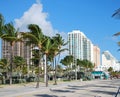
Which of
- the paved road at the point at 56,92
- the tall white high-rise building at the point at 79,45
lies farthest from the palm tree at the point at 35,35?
the tall white high-rise building at the point at 79,45

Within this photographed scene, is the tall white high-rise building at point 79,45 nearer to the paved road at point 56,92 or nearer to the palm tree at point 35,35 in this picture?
the palm tree at point 35,35

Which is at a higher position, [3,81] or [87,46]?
[87,46]

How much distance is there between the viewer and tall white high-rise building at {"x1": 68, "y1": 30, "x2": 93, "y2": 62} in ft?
490

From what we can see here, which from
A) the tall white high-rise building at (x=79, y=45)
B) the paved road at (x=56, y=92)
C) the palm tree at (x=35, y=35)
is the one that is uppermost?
the tall white high-rise building at (x=79, y=45)

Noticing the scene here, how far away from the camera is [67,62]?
14562cm

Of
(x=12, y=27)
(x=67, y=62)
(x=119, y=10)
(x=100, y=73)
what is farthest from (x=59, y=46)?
(x=100, y=73)

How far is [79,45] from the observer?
160 meters

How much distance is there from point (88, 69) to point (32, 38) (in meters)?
130

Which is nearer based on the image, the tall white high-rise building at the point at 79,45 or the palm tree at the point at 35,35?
the palm tree at the point at 35,35

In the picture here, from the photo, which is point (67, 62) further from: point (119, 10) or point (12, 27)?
point (119, 10)

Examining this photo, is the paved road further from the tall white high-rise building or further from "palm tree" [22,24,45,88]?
the tall white high-rise building

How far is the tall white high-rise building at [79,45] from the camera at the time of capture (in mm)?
149225

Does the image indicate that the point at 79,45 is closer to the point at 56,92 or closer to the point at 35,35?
the point at 35,35

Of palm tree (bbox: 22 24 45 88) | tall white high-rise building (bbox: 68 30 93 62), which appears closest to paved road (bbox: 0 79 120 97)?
palm tree (bbox: 22 24 45 88)
